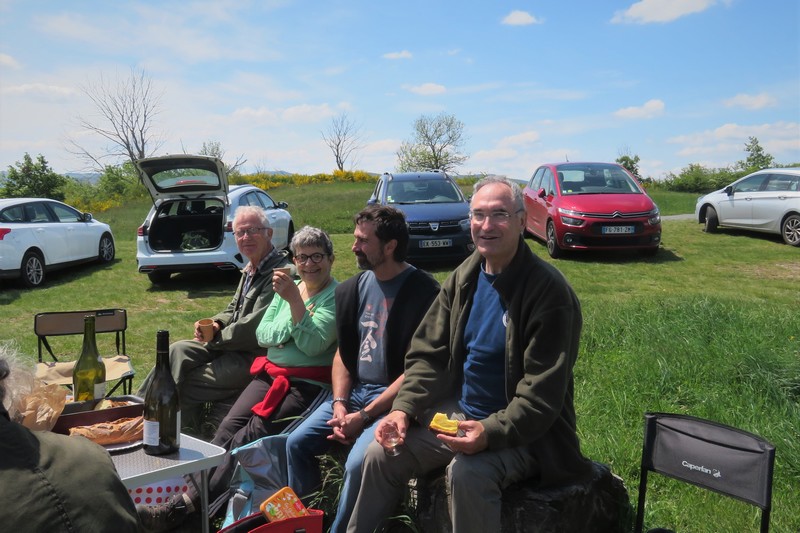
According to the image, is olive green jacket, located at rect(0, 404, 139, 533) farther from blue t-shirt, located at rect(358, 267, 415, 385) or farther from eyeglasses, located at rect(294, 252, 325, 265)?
eyeglasses, located at rect(294, 252, 325, 265)

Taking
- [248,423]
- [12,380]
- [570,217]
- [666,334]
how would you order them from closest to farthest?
[12,380] → [248,423] → [666,334] → [570,217]

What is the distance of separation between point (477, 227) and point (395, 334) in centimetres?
82

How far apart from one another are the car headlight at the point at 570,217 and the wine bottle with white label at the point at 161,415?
8.93m

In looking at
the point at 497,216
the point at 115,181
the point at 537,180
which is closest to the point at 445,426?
the point at 497,216

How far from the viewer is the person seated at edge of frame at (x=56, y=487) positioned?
4.53 ft

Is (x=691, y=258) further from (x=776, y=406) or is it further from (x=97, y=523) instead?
(x=97, y=523)

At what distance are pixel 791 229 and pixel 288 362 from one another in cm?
1119

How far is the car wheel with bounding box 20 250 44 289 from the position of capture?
1030cm

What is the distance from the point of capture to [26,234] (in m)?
10.5

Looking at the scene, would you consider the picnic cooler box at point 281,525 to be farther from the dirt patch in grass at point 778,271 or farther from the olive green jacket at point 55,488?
the dirt patch in grass at point 778,271

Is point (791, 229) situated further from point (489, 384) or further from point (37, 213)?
point (37, 213)

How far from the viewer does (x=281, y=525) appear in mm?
2523

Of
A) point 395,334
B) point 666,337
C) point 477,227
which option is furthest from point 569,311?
point 666,337

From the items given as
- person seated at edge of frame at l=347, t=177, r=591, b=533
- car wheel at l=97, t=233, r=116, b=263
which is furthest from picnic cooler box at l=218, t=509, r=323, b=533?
car wheel at l=97, t=233, r=116, b=263
